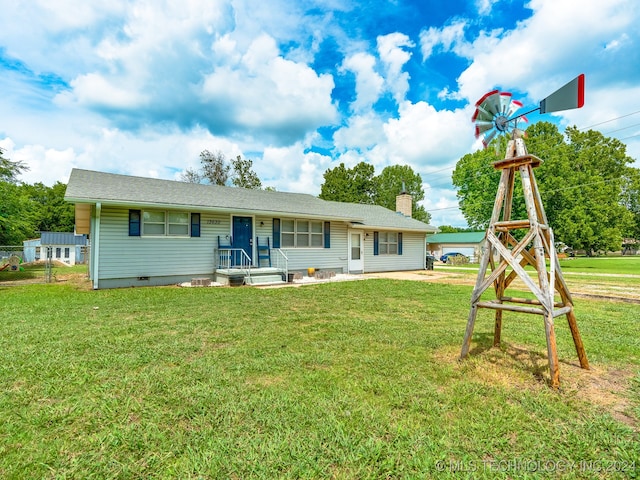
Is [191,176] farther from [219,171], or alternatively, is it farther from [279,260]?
[279,260]

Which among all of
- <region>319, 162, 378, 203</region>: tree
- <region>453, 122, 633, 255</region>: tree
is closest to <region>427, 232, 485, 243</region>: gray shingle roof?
<region>453, 122, 633, 255</region>: tree

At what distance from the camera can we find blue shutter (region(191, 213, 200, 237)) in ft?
36.7

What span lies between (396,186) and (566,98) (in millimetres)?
39942

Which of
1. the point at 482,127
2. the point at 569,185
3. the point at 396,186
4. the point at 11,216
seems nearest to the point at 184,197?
the point at 482,127

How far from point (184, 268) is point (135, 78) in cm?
662

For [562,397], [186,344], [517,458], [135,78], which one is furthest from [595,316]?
[135,78]

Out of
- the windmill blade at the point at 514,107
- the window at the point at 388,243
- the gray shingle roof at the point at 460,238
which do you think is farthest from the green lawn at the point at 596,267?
the windmill blade at the point at 514,107

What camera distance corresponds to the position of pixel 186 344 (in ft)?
13.9

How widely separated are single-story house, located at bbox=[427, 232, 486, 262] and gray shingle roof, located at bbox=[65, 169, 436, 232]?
20.7m

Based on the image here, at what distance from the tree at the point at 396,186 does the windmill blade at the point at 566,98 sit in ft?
125

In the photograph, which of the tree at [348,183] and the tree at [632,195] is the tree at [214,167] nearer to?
the tree at [348,183]

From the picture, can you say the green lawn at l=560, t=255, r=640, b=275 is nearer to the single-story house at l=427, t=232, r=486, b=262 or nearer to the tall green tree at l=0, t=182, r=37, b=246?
the single-story house at l=427, t=232, r=486, b=262

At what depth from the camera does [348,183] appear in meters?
41.0

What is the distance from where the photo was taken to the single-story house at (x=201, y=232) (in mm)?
9914
